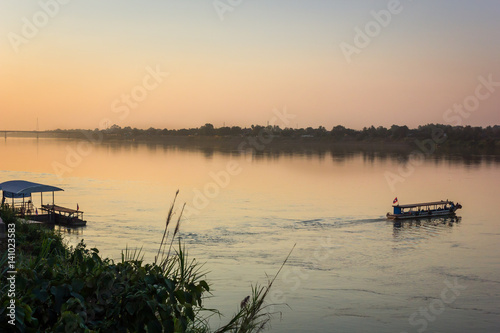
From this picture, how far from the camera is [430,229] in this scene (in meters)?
49.8

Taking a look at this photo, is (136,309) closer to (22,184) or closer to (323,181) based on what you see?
(22,184)

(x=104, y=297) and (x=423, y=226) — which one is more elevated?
(x=104, y=297)

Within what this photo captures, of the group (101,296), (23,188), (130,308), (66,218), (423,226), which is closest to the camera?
(130,308)

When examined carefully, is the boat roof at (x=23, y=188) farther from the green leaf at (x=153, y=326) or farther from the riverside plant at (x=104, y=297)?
the green leaf at (x=153, y=326)

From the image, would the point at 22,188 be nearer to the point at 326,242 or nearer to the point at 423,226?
the point at 326,242

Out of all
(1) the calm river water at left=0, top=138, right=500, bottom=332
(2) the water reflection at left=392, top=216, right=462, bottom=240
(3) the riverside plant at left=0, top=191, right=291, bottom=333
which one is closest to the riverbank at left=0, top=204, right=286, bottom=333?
(3) the riverside plant at left=0, top=191, right=291, bottom=333

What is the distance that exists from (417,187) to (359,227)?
120ft

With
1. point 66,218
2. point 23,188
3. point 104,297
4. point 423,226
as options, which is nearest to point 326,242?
point 423,226

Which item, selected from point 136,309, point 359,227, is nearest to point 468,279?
point 359,227

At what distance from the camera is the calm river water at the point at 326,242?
26.2 m

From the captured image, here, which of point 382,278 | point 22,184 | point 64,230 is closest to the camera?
point 382,278

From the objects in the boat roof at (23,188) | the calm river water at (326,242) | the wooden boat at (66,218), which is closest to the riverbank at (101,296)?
the calm river water at (326,242)

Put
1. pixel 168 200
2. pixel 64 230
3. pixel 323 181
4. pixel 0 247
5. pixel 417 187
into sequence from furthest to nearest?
pixel 323 181
pixel 417 187
pixel 168 200
pixel 64 230
pixel 0 247

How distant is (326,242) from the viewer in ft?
137
